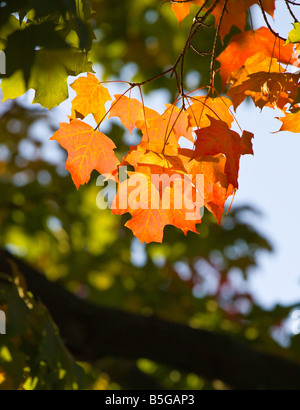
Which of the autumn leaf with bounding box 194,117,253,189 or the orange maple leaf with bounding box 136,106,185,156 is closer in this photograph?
the autumn leaf with bounding box 194,117,253,189

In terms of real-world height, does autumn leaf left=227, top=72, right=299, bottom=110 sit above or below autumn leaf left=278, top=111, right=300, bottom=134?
above

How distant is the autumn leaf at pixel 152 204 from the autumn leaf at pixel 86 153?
11cm

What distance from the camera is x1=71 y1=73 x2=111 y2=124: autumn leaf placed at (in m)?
1.52

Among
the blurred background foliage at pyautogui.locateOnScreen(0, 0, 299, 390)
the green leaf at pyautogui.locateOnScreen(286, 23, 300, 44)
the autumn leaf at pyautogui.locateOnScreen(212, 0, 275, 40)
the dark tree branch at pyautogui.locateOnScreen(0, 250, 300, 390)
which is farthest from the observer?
the blurred background foliage at pyautogui.locateOnScreen(0, 0, 299, 390)

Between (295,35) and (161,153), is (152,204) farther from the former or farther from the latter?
(295,35)

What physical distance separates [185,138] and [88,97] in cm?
34

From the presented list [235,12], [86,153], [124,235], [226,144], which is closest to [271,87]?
[226,144]

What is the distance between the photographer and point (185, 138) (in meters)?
1.59

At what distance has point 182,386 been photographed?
420 cm

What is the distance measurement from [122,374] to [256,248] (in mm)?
2187

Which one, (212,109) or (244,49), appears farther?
(244,49)

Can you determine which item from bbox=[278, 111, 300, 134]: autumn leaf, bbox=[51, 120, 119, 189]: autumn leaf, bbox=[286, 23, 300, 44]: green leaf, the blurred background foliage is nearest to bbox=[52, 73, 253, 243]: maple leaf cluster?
bbox=[51, 120, 119, 189]: autumn leaf

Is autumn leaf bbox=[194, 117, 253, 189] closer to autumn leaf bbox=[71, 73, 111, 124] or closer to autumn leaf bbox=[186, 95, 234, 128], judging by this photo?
autumn leaf bbox=[186, 95, 234, 128]
